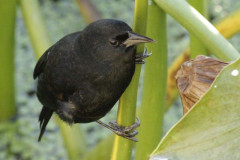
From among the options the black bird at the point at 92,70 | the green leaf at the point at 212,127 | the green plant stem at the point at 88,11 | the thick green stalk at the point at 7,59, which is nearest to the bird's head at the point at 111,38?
the black bird at the point at 92,70

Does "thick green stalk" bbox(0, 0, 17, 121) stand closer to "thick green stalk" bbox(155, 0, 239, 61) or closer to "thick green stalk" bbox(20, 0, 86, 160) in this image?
"thick green stalk" bbox(20, 0, 86, 160)

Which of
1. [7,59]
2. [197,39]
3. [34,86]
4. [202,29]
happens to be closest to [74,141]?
[7,59]

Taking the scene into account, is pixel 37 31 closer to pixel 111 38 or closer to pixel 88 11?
pixel 88 11

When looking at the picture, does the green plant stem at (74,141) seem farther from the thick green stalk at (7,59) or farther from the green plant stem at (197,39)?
the green plant stem at (197,39)

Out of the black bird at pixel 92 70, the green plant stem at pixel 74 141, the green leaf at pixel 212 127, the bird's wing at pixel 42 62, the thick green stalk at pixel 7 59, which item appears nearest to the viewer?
the green leaf at pixel 212 127

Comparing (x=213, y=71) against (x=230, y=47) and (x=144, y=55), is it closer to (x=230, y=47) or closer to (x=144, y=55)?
(x=230, y=47)
